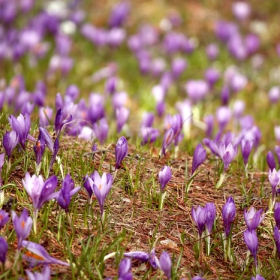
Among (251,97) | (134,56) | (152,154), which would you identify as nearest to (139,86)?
(134,56)

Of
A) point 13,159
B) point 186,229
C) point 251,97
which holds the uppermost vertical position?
point 13,159

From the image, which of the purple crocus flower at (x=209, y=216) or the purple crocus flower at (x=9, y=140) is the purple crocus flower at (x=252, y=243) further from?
the purple crocus flower at (x=9, y=140)

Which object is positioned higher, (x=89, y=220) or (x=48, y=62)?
(x=89, y=220)

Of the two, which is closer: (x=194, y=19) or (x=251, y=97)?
(x=251, y=97)

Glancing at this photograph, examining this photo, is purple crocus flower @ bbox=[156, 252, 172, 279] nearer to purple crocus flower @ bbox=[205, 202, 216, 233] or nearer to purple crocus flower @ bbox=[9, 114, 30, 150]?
purple crocus flower @ bbox=[205, 202, 216, 233]

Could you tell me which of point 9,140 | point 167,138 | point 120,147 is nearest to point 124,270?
point 120,147

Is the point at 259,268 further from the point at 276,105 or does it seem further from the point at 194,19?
the point at 194,19

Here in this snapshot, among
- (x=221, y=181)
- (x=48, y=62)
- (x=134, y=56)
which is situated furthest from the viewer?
(x=134, y=56)

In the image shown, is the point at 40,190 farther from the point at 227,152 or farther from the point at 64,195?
the point at 227,152

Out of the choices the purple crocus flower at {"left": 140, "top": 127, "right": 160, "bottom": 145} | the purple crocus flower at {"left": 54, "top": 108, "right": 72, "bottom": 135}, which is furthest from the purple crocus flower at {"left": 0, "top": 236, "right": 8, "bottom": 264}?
the purple crocus flower at {"left": 140, "top": 127, "right": 160, "bottom": 145}
